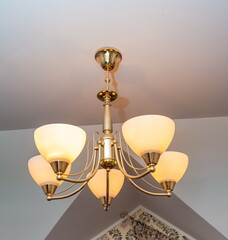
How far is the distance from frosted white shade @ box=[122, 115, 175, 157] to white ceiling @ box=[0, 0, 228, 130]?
0.50m

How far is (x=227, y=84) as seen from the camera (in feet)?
5.78

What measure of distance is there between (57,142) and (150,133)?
0.34 metres

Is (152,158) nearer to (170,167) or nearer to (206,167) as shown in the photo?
(170,167)

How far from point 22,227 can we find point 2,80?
109cm

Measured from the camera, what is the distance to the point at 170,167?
4.16 ft

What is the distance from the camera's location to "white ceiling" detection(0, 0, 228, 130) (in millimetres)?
1258

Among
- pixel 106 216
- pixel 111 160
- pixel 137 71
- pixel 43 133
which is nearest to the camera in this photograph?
pixel 43 133

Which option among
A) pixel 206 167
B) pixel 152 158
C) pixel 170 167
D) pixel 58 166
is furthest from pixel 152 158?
pixel 206 167

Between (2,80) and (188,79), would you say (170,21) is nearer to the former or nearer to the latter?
(188,79)

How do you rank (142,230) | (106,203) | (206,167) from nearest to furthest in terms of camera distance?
(106,203) → (206,167) → (142,230)

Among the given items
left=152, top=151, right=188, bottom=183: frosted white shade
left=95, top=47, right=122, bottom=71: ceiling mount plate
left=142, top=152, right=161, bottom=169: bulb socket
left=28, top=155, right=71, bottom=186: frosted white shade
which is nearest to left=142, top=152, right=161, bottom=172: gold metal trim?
left=142, top=152, right=161, bottom=169: bulb socket

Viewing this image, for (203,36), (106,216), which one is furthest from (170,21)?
(106,216)

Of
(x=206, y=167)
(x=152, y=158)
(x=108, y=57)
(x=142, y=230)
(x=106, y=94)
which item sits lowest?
(x=142, y=230)

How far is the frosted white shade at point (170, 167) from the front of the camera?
1.26m
